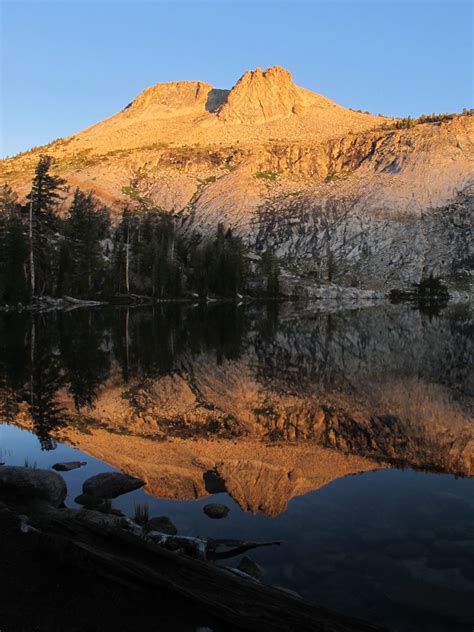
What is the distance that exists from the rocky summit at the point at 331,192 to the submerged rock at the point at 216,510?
120356 millimetres

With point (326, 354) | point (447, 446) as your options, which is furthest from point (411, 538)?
point (326, 354)

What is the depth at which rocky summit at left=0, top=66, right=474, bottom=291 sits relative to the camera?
14188cm

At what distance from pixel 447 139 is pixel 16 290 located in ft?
493

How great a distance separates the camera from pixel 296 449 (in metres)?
13.0

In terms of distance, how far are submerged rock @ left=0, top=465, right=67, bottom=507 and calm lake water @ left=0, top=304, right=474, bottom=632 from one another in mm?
990

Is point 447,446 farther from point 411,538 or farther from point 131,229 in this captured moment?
point 131,229

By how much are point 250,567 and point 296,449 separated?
5794mm

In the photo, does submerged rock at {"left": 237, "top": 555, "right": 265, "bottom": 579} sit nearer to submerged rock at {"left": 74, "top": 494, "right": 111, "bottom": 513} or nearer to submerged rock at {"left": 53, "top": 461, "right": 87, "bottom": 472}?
submerged rock at {"left": 74, "top": 494, "right": 111, "bottom": 513}

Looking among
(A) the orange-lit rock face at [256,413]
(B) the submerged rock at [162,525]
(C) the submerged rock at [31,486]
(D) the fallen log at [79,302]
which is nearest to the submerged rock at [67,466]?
(A) the orange-lit rock face at [256,413]

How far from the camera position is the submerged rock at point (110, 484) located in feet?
33.0

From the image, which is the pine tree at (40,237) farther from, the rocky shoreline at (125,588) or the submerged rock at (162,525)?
the rocky shoreline at (125,588)

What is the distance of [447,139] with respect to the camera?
543 ft

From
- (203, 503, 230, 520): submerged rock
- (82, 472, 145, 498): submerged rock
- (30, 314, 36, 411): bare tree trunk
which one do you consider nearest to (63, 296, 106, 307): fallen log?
(30, 314, 36, 411): bare tree trunk

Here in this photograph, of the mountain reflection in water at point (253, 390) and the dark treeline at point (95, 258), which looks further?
the dark treeline at point (95, 258)
